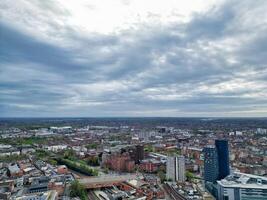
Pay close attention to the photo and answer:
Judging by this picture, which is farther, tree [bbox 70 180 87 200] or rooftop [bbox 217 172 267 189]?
tree [bbox 70 180 87 200]

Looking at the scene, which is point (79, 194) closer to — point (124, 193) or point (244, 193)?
point (124, 193)

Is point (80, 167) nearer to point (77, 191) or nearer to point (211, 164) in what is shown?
point (77, 191)

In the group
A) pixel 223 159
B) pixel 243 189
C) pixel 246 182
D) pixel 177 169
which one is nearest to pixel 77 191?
pixel 177 169

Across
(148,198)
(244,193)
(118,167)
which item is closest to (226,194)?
(244,193)

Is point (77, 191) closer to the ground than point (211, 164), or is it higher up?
closer to the ground

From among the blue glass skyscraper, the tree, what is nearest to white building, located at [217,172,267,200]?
the blue glass skyscraper

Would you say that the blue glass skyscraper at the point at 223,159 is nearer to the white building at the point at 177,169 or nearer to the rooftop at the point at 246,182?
the rooftop at the point at 246,182

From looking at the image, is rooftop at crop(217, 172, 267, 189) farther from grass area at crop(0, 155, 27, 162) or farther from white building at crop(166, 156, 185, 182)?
grass area at crop(0, 155, 27, 162)
